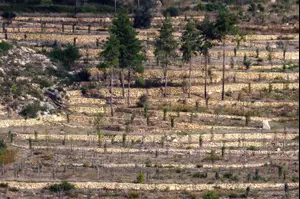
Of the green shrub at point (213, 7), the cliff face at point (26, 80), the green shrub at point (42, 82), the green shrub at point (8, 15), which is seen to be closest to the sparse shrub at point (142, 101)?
the cliff face at point (26, 80)

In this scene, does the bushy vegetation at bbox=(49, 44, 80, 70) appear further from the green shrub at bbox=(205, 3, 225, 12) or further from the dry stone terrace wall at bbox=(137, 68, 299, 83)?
the green shrub at bbox=(205, 3, 225, 12)

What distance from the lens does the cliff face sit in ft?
260

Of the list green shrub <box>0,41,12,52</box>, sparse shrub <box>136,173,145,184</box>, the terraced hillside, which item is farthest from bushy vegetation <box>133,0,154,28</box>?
sparse shrub <box>136,173,145,184</box>

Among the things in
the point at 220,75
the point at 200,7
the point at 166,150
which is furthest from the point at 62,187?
the point at 200,7

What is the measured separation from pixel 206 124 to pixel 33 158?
14936mm

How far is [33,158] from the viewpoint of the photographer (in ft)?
221

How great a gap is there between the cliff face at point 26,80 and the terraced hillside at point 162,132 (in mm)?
1274

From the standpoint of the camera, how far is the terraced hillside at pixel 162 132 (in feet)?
203

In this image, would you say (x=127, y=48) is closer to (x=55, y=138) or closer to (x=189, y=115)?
(x=189, y=115)

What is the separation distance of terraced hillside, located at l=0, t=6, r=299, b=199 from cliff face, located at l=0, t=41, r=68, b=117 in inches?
50.1

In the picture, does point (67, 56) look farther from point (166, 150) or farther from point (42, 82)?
point (166, 150)

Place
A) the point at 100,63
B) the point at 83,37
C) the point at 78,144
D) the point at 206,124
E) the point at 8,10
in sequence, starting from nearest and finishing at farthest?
the point at 78,144, the point at 206,124, the point at 100,63, the point at 83,37, the point at 8,10

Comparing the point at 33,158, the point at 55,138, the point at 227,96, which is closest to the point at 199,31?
the point at 227,96

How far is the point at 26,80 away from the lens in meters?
82.8
